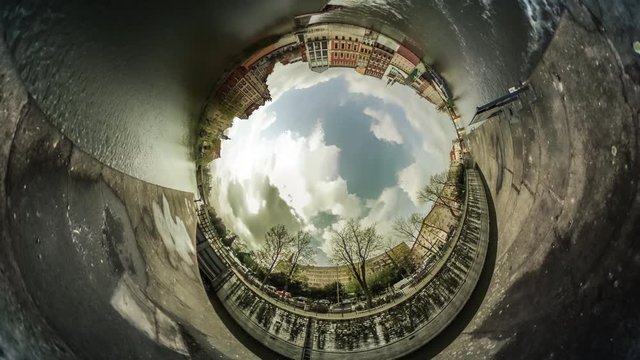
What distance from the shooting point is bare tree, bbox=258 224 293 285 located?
5.11 m

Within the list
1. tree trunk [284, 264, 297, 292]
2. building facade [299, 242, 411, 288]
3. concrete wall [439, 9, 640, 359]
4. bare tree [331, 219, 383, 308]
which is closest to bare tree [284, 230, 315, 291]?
tree trunk [284, 264, 297, 292]

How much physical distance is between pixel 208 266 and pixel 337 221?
6.46 ft

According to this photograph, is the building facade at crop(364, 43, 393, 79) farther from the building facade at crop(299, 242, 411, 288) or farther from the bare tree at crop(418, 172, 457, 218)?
the building facade at crop(299, 242, 411, 288)

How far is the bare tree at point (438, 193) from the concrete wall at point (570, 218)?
1.43 meters

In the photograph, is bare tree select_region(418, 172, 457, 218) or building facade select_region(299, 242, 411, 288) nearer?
bare tree select_region(418, 172, 457, 218)

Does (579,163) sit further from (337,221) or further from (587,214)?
(337,221)

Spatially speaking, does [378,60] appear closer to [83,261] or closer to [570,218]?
[570,218]

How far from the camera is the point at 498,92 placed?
3.53m

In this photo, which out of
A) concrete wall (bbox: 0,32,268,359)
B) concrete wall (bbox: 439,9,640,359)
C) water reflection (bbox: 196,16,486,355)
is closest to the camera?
concrete wall (bbox: 0,32,268,359)

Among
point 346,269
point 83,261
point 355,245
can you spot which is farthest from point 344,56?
point 83,261

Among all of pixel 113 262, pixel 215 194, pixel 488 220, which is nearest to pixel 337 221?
pixel 215 194

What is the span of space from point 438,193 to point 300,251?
2050 mm

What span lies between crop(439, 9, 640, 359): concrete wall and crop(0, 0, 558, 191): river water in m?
0.39

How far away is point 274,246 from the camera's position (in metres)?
5.20
